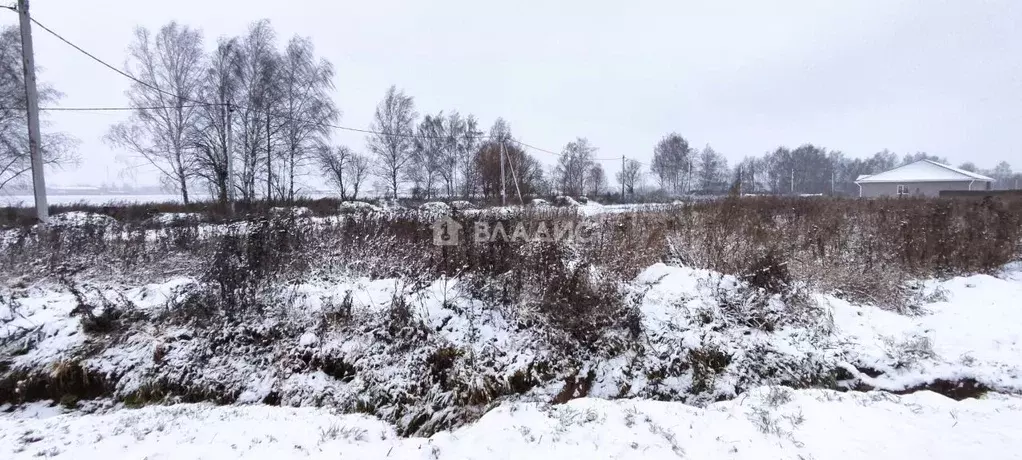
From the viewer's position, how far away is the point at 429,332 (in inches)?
188

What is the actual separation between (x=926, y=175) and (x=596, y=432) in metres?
58.4

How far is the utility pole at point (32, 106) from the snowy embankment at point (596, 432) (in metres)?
7.93

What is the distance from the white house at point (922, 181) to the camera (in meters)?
39.8

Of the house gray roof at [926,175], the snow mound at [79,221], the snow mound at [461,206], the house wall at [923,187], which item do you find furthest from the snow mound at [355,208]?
the house gray roof at [926,175]

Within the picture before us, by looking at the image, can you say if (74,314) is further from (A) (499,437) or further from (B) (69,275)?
(A) (499,437)

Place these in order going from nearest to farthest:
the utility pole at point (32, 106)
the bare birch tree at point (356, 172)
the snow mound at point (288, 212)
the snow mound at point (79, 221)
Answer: the snow mound at point (288, 212), the utility pole at point (32, 106), the snow mound at point (79, 221), the bare birch tree at point (356, 172)

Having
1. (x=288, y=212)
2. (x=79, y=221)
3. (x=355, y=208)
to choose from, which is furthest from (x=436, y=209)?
(x=79, y=221)

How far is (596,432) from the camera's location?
10.7 feet

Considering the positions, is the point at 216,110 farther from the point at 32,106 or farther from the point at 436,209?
the point at 436,209

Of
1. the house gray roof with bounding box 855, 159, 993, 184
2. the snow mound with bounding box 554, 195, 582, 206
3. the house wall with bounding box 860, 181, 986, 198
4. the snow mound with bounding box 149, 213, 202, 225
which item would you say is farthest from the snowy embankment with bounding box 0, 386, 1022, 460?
the house gray roof with bounding box 855, 159, 993, 184

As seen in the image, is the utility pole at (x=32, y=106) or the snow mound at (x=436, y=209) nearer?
the utility pole at (x=32, y=106)

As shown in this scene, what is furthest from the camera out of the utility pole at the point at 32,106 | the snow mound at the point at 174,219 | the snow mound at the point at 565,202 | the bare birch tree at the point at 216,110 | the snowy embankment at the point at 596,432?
the snow mound at the point at 565,202

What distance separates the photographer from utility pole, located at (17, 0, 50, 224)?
8.50 m

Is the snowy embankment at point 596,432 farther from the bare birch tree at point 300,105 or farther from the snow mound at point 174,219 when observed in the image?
the bare birch tree at point 300,105
